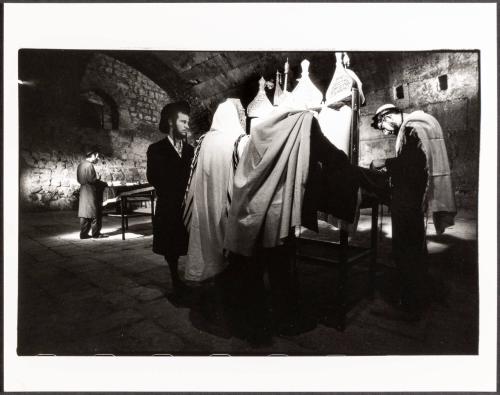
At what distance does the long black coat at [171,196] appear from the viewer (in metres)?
1.84

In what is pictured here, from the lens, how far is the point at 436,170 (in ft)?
5.41

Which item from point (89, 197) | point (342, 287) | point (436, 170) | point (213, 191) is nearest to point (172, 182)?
point (213, 191)

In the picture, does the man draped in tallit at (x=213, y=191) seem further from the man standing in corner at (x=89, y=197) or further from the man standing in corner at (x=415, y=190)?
the man standing in corner at (x=415, y=190)

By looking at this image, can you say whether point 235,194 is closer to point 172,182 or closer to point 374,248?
point 172,182

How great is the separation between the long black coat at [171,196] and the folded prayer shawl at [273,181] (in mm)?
540

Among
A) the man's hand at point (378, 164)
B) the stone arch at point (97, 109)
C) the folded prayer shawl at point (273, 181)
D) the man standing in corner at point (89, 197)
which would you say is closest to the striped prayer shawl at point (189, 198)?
the folded prayer shawl at point (273, 181)

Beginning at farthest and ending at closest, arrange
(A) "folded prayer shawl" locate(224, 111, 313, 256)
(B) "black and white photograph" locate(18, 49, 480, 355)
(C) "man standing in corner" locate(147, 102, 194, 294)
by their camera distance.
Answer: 1. (C) "man standing in corner" locate(147, 102, 194, 294)
2. (B) "black and white photograph" locate(18, 49, 480, 355)
3. (A) "folded prayer shawl" locate(224, 111, 313, 256)

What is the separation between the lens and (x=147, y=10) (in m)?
1.75

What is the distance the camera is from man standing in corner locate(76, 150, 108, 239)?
1.84 m

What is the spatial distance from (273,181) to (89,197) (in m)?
1.27

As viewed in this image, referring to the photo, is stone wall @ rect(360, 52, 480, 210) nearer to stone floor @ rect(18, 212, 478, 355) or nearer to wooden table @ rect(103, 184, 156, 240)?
stone floor @ rect(18, 212, 478, 355)

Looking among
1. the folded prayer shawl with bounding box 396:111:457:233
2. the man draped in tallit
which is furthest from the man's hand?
the man draped in tallit

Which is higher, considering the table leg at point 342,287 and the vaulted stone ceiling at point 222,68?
the vaulted stone ceiling at point 222,68

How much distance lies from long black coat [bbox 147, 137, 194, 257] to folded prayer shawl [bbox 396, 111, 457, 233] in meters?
1.43
